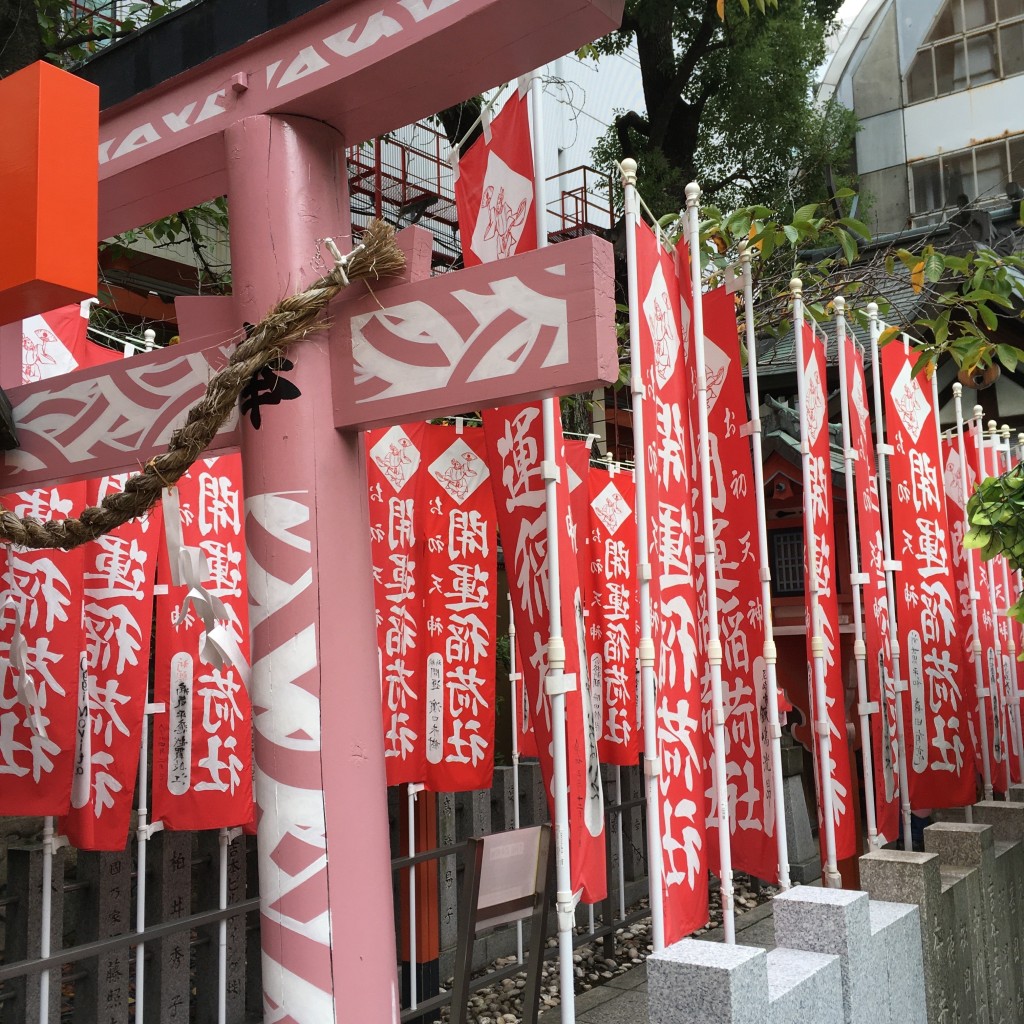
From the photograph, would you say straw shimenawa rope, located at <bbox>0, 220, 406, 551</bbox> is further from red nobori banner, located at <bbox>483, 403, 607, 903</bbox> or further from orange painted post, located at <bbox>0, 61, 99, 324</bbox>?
red nobori banner, located at <bbox>483, 403, 607, 903</bbox>

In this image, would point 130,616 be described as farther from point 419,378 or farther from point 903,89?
point 903,89

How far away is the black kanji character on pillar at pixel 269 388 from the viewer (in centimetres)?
254

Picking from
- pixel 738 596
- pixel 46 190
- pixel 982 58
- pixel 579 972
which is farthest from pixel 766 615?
pixel 982 58

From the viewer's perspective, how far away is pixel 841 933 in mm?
4168

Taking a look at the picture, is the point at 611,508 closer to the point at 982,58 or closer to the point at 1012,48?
the point at 1012,48

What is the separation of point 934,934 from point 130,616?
4126mm

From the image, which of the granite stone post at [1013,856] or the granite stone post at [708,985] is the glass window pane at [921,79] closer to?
the granite stone post at [1013,856]

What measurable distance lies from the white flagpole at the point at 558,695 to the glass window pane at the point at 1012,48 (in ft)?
92.7

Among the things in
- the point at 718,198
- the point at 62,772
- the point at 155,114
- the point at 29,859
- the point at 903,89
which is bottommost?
the point at 29,859

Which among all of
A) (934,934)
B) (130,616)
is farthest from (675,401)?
(934,934)

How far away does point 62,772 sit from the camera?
13.9 ft

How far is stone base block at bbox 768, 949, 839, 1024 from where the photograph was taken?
3.68 m

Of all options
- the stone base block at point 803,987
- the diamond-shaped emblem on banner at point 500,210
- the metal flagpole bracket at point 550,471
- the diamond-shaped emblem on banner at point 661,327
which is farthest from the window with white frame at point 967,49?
the metal flagpole bracket at point 550,471

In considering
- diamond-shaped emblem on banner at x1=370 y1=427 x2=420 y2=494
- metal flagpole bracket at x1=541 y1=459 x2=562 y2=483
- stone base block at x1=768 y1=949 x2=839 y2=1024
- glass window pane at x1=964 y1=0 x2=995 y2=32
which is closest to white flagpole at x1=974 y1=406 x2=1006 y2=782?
Answer: stone base block at x1=768 y1=949 x2=839 y2=1024
